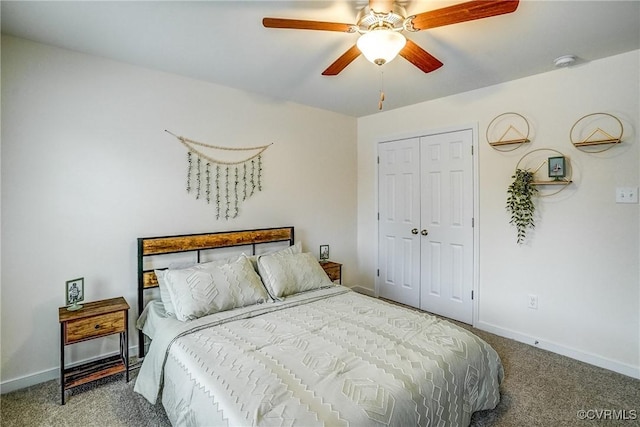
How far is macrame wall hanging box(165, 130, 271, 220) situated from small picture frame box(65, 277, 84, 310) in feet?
3.64

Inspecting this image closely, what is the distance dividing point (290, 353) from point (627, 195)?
109 inches

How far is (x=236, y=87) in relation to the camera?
321 centimetres

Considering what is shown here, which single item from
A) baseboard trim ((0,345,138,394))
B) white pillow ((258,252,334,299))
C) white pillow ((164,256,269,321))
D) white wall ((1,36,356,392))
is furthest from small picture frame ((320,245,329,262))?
→ baseboard trim ((0,345,138,394))

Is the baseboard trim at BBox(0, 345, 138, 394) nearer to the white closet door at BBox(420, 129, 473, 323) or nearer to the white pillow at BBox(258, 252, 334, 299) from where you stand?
the white pillow at BBox(258, 252, 334, 299)

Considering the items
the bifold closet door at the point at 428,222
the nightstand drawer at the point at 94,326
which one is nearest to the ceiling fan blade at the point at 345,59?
the bifold closet door at the point at 428,222

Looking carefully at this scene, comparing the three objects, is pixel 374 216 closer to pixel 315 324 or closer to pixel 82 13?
pixel 315 324

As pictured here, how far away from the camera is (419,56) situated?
6.44ft

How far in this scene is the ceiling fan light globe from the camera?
1.67 metres

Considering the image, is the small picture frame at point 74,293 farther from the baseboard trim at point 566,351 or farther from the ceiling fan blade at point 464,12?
the baseboard trim at point 566,351

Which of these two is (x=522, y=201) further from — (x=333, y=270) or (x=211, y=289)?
(x=211, y=289)

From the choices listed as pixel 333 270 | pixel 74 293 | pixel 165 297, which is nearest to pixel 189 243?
pixel 165 297

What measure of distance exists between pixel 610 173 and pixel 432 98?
1.76 meters

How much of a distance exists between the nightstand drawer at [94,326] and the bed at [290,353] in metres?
0.22

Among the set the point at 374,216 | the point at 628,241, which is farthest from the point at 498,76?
the point at 374,216
